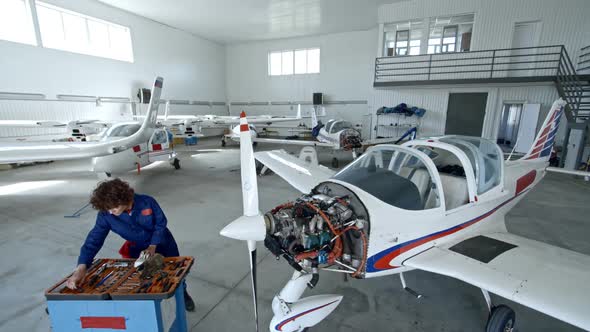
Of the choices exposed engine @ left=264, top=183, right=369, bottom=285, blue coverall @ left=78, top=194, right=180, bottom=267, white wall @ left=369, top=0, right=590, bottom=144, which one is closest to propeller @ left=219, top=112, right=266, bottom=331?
exposed engine @ left=264, top=183, right=369, bottom=285

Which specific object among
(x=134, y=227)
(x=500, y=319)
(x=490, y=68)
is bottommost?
(x=500, y=319)

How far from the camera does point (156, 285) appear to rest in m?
1.75

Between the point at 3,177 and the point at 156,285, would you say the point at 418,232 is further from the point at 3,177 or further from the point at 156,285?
the point at 3,177

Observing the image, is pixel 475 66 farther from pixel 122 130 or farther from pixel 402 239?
pixel 122 130

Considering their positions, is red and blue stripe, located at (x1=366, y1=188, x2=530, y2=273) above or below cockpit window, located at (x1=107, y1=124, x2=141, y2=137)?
below

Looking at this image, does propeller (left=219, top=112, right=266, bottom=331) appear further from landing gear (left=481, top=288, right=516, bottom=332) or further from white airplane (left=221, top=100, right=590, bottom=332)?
landing gear (left=481, top=288, right=516, bottom=332)

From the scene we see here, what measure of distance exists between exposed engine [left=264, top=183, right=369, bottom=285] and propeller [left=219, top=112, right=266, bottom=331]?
0.33 feet

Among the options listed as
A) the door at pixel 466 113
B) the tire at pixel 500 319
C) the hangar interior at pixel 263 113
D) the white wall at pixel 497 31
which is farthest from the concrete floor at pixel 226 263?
the white wall at pixel 497 31

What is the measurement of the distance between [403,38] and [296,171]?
498 inches

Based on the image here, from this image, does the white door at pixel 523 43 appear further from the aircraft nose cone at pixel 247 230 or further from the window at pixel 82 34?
the window at pixel 82 34

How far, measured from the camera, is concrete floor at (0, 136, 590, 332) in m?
2.51

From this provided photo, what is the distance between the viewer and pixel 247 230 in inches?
73.8

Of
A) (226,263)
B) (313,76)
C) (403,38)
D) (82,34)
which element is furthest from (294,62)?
(226,263)

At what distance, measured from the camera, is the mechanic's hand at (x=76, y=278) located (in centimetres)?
172
